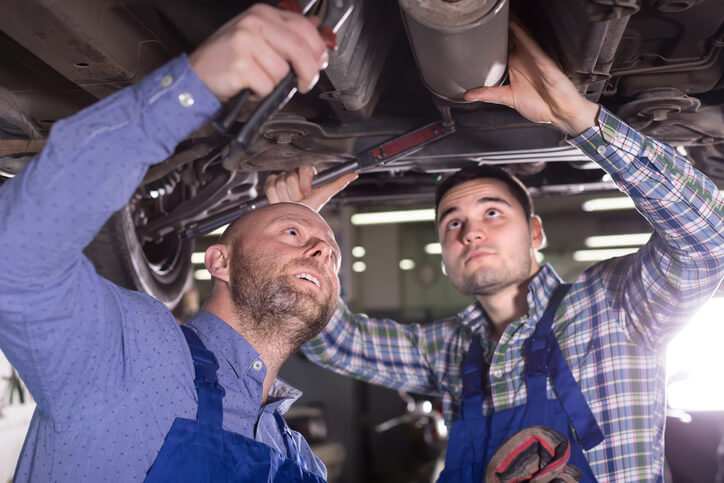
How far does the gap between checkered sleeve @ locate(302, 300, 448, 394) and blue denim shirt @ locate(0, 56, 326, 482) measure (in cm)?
57

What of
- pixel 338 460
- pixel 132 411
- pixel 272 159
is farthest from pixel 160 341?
pixel 338 460

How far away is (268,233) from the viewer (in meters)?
1.26

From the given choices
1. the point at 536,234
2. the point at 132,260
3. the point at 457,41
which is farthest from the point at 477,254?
the point at 132,260

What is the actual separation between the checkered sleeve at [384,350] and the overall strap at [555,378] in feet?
1.24

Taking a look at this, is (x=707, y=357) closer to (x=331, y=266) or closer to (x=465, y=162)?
(x=465, y=162)

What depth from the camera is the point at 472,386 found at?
148 centimetres

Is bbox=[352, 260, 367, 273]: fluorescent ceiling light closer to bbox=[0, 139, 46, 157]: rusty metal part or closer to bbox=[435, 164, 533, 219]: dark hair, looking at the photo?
bbox=[435, 164, 533, 219]: dark hair

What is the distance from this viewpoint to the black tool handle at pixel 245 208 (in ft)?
4.63

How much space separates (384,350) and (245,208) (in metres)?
0.57

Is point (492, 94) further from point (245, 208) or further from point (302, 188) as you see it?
point (245, 208)

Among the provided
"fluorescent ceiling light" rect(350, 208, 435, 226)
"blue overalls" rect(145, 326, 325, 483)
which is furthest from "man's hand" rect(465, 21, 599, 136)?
"fluorescent ceiling light" rect(350, 208, 435, 226)

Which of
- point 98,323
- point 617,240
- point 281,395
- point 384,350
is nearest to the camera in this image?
point 98,323

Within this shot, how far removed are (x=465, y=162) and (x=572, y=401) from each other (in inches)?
22.8

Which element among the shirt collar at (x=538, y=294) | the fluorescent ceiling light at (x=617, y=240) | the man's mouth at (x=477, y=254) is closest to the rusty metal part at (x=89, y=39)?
the man's mouth at (x=477, y=254)
